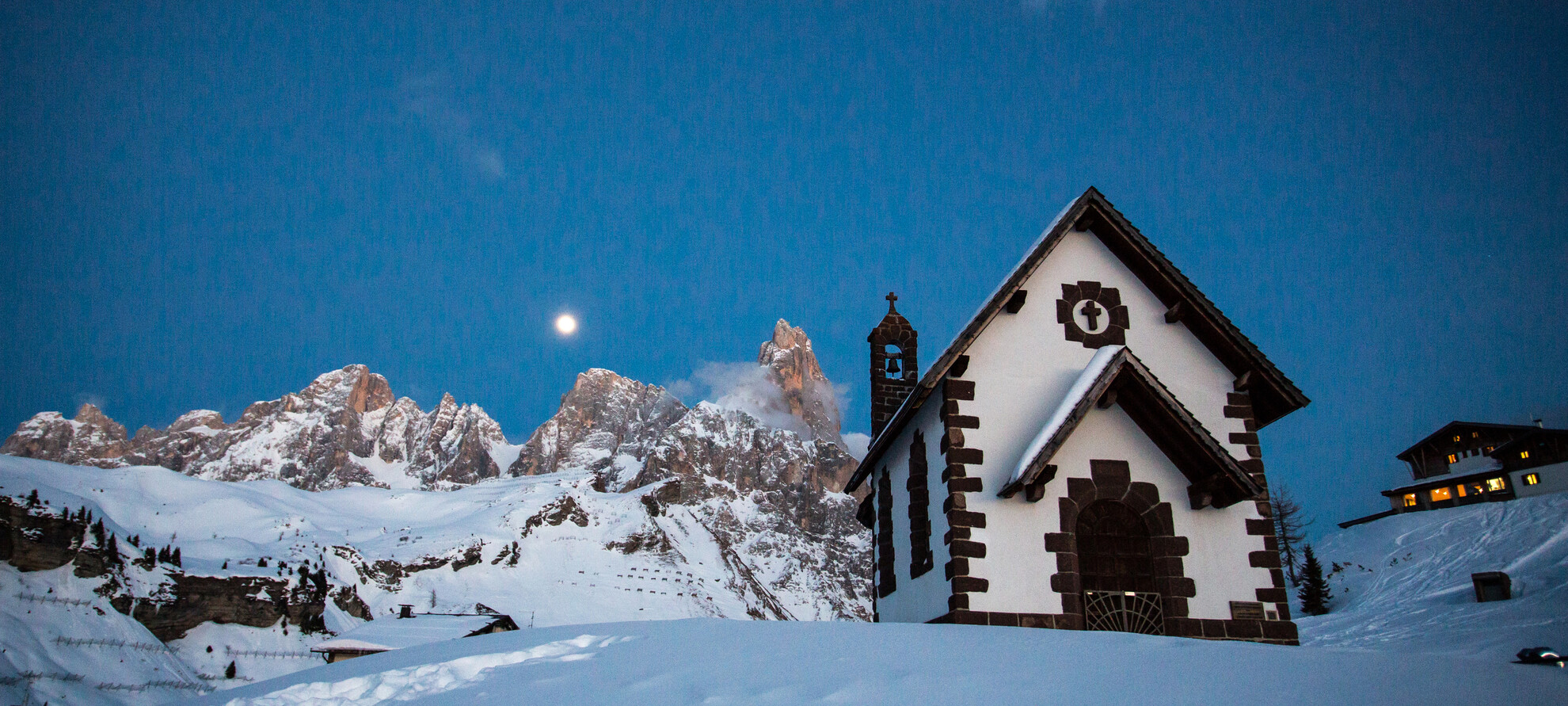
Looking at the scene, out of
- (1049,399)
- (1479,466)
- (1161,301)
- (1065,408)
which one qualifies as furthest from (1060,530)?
(1479,466)

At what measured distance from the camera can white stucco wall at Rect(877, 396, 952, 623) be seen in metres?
11.4

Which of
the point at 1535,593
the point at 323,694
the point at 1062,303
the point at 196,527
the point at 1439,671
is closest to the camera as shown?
the point at 1439,671

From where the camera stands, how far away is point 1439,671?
4.74 meters

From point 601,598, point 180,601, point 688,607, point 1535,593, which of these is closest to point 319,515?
point 601,598

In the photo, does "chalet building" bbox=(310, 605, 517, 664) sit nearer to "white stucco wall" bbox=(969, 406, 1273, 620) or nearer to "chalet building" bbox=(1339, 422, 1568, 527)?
"white stucco wall" bbox=(969, 406, 1273, 620)

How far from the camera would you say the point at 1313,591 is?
41.6m

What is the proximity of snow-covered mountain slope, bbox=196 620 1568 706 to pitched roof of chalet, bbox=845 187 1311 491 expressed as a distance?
5561mm

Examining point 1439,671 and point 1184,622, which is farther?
point 1184,622

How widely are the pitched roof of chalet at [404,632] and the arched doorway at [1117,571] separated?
2817 centimetres

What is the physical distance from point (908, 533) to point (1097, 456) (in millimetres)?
3276

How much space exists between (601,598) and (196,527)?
1971 inches

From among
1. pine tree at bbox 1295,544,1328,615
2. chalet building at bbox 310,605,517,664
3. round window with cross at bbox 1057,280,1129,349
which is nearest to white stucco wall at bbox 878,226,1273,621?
round window with cross at bbox 1057,280,1129,349

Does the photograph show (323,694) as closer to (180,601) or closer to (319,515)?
(180,601)

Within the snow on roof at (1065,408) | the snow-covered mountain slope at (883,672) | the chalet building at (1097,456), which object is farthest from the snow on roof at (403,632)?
the snow-covered mountain slope at (883,672)
